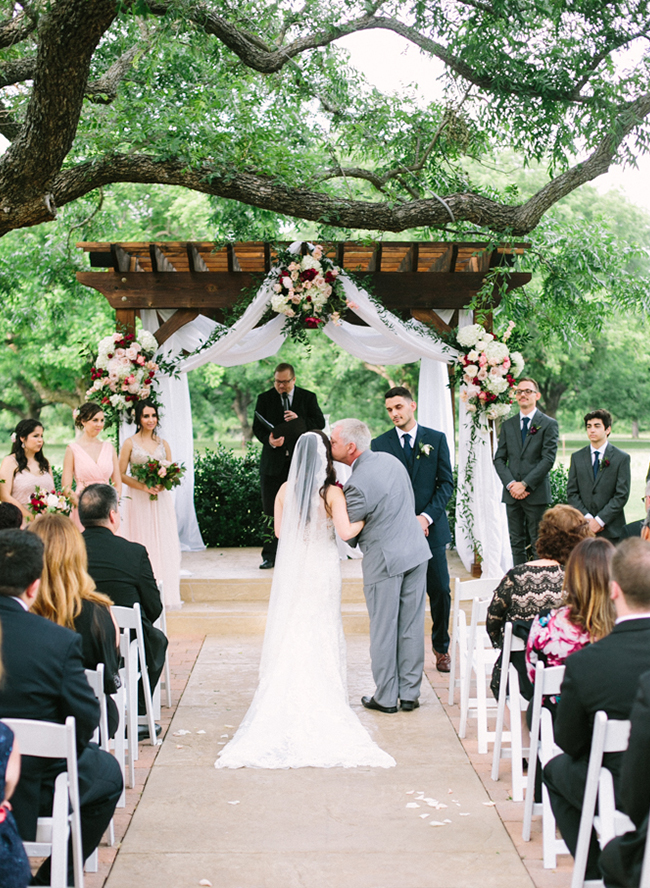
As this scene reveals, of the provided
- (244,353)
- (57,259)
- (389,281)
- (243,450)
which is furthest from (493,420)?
(243,450)

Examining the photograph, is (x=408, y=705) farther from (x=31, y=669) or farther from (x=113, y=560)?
(x=31, y=669)

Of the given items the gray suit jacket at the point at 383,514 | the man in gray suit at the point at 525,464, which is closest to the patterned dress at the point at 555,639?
the gray suit jacket at the point at 383,514

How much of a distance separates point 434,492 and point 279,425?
8.51 ft

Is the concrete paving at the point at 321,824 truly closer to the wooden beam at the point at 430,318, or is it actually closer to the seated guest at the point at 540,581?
the seated guest at the point at 540,581

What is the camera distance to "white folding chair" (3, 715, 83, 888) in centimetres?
258

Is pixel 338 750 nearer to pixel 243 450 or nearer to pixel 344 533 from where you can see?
pixel 344 533

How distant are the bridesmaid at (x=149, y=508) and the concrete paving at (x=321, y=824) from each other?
2.43 m

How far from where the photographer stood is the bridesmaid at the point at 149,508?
7332mm

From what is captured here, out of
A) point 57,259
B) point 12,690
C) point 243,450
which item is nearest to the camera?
point 12,690

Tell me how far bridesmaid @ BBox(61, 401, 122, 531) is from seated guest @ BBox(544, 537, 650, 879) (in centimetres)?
476

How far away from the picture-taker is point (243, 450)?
99.0 feet

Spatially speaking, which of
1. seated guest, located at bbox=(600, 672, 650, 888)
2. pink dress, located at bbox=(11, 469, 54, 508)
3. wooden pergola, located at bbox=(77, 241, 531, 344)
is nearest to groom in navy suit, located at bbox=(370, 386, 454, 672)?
wooden pergola, located at bbox=(77, 241, 531, 344)

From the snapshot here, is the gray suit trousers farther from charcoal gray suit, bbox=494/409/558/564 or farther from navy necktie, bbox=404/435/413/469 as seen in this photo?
charcoal gray suit, bbox=494/409/558/564

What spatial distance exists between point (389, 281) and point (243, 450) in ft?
73.2
